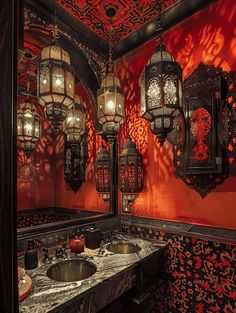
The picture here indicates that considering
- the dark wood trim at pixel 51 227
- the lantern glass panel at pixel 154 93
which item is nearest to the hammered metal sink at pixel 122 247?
the dark wood trim at pixel 51 227

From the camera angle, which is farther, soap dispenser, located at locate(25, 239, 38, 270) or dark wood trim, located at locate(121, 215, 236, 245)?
dark wood trim, located at locate(121, 215, 236, 245)

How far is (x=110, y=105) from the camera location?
2.21m

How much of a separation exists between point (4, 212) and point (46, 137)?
2.88 metres

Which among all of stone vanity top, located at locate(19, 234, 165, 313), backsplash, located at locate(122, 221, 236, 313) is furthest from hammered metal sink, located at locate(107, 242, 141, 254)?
backsplash, located at locate(122, 221, 236, 313)

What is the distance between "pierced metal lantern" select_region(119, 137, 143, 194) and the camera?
2.86 meters

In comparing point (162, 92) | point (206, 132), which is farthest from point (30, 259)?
point (206, 132)

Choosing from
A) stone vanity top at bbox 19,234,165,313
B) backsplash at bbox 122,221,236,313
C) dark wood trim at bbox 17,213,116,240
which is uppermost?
dark wood trim at bbox 17,213,116,240

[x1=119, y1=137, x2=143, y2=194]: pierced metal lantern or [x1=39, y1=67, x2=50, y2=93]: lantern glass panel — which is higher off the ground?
[x1=39, y1=67, x2=50, y2=93]: lantern glass panel

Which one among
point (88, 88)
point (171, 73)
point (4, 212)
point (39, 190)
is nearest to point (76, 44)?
point (88, 88)

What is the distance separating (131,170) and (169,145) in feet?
2.07

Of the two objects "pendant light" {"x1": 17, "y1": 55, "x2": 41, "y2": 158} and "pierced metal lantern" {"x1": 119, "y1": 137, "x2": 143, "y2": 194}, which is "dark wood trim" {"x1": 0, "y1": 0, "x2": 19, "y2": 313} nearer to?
"pendant light" {"x1": 17, "y1": 55, "x2": 41, "y2": 158}

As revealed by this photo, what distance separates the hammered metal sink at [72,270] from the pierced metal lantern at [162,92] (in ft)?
4.78

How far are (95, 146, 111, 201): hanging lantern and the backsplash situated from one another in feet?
2.83

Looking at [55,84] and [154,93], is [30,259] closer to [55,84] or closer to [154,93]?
[55,84]
